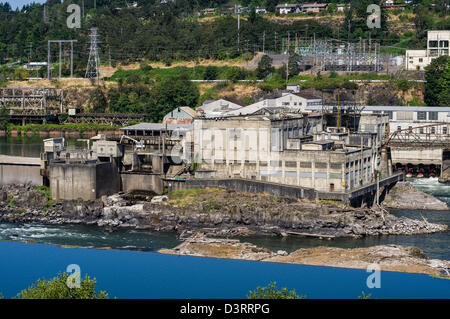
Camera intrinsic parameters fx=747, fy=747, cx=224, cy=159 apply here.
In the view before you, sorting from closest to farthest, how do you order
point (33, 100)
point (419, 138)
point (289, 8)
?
point (419, 138)
point (33, 100)
point (289, 8)

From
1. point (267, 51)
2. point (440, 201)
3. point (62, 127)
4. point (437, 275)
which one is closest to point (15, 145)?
point (62, 127)

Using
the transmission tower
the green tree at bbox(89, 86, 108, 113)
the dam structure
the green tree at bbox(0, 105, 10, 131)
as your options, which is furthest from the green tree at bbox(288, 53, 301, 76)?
the dam structure

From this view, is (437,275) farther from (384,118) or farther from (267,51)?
(267,51)

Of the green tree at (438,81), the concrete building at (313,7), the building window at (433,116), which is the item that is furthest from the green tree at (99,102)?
the building window at (433,116)

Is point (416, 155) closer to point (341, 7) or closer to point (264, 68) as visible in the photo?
point (264, 68)

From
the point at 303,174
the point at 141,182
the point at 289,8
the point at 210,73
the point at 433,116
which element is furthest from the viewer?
the point at 289,8

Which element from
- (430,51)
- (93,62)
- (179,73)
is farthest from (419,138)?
(93,62)

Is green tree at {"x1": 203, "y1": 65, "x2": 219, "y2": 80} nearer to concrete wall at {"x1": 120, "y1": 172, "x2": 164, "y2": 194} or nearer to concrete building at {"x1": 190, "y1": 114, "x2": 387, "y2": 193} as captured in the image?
concrete building at {"x1": 190, "y1": 114, "x2": 387, "y2": 193}
